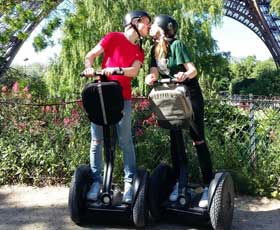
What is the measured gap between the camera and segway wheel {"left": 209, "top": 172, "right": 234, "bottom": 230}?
3.15m

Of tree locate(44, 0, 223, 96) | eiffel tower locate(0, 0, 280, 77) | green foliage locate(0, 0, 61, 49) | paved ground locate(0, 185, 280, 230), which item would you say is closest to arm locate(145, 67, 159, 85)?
paved ground locate(0, 185, 280, 230)

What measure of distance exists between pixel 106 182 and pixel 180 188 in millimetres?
568

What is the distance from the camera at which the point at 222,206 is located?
3176 mm

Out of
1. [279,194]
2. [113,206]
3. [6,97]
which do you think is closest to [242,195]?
[279,194]

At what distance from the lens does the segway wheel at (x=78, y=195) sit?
332 centimetres

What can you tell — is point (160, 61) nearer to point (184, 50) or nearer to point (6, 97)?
point (184, 50)

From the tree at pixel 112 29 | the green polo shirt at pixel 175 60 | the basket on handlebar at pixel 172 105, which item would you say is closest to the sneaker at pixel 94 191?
the basket on handlebar at pixel 172 105

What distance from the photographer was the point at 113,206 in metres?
3.32

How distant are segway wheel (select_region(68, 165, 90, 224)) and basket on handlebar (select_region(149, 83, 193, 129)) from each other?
0.75 meters

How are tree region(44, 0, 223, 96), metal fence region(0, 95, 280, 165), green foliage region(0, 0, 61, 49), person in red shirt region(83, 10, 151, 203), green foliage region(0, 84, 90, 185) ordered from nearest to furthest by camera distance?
person in red shirt region(83, 10, 151, 203) < metal fence region(0, 95, 280, 165) < green foliage region(0, 84, 90, 185) < green foliage region(0, 0, 61, 49) < tree region(44, 0, 223, 96)

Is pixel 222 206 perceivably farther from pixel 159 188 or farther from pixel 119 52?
pixel 119 52

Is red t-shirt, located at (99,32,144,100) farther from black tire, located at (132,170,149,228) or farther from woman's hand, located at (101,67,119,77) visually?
black tire, located at (132,170,149,228)

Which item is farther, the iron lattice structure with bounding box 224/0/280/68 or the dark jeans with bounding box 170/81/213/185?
the iron lattice structure with bounding box 224/0/280/68

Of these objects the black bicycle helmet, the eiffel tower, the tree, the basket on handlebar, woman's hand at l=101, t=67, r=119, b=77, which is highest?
the eiffel tower
